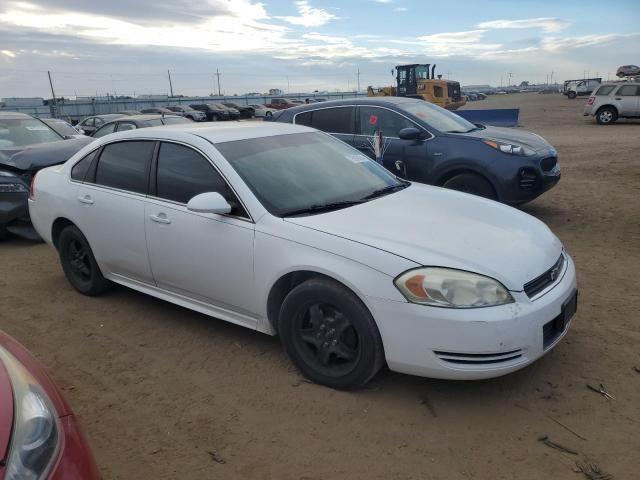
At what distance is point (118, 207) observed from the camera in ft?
13.9

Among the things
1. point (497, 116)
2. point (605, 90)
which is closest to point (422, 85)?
point (497, 116)

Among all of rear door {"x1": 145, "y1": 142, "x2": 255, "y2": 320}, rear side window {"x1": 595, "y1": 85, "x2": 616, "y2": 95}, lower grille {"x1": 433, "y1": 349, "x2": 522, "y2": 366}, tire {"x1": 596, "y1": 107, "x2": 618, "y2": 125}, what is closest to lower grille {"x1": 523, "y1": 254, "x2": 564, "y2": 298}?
lower grille {"x1": 433, "y1": 349, "x2": 522, "y2": 366}

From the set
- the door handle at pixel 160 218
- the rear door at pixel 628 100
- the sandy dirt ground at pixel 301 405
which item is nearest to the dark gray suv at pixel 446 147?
the sandy dirt ground at pixel 301 405

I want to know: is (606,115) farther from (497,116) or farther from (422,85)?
(422,85)

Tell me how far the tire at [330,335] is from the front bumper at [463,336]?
10 cm

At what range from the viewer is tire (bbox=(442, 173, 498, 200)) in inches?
264

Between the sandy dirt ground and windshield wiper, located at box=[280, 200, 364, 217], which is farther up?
windshield wiper, located at box=[280, 200, 364, 217]

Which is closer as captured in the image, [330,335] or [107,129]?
[330,335]

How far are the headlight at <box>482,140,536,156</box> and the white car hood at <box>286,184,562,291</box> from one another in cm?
301

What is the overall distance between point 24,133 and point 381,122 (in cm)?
550

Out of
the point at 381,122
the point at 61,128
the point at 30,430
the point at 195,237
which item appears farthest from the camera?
the point at 61,128

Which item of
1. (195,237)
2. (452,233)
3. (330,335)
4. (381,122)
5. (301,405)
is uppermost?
(381,122)

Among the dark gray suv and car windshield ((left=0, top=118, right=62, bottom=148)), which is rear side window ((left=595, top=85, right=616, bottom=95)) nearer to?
the dark gray suv

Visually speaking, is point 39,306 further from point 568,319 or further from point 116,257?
point 568,319
